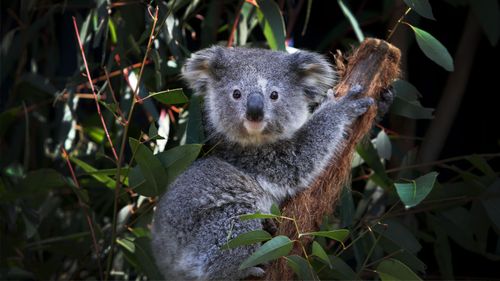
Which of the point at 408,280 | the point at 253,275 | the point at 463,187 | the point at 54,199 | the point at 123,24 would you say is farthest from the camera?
the point at 54,199

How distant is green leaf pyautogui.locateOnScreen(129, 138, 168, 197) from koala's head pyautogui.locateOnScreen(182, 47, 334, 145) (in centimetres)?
35

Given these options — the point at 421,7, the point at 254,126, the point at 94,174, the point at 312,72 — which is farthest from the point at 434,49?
the point at 94,174

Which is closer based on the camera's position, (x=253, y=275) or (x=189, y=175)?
(x=253, y=275)

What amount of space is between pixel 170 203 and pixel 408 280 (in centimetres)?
86

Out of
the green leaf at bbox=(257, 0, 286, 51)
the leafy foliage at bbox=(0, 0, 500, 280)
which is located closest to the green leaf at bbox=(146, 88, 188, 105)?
the leafy foliage at bbox=(0, 0, 500, 280)

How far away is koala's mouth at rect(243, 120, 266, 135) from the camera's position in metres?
2.44

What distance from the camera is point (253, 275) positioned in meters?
2.28

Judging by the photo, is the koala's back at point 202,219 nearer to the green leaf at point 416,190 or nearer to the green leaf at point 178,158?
the green leaf at point 178,158

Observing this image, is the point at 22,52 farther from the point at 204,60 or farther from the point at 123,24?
the point at 204,60

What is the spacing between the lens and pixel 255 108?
2.37 metres

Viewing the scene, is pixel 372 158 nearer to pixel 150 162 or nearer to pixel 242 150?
pixel 242 150

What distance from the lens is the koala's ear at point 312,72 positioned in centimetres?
265

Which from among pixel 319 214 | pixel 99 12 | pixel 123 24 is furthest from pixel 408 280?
pixel 123 24

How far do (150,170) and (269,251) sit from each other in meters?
0.60
